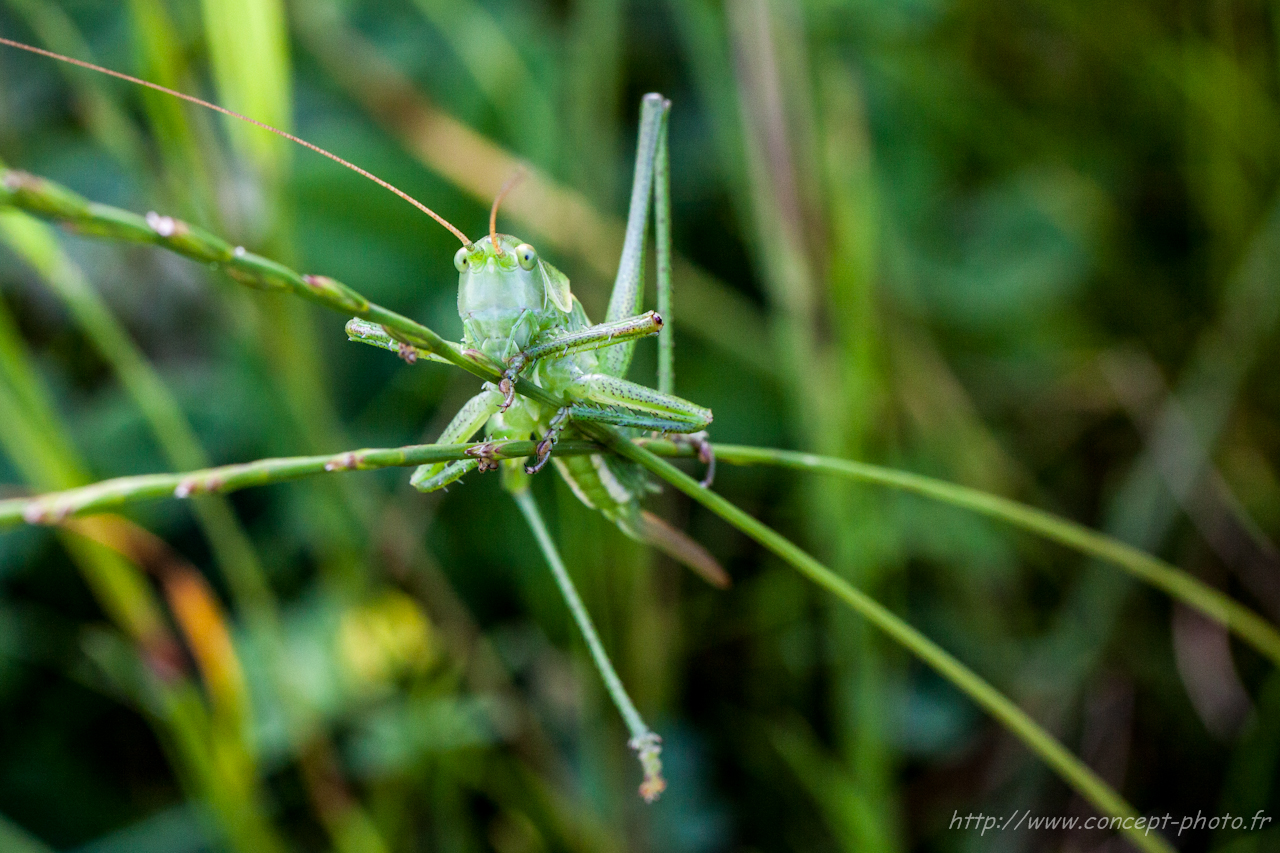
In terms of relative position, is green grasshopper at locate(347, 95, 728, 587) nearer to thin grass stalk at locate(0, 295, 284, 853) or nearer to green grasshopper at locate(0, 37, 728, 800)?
green grasshopper at locate(0, 37, 728, 800)

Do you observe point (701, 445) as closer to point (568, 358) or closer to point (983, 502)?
point (568, 358)

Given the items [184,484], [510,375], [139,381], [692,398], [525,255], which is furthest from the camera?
[692,398]

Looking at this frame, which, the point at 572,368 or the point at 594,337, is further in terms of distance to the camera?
the point at 572,368

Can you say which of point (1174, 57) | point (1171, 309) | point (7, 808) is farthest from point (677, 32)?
point (7, 808)

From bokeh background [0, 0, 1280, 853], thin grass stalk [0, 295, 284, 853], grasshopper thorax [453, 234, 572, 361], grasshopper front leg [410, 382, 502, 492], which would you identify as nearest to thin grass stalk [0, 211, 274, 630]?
bokeh background [0, 0, 1280, 853]

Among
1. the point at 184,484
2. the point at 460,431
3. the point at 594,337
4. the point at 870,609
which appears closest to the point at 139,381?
the point at 460,431

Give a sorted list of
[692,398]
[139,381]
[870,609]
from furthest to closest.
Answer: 1. [692,398]
2. [139,381]
3. [870,609]

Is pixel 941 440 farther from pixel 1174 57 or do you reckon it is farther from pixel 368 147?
pixel 368 147
